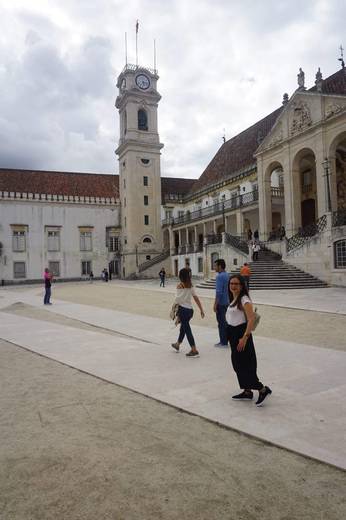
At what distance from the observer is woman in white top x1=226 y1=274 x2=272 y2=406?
494 centimetres

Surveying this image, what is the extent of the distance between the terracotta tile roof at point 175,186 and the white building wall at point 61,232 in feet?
22.9

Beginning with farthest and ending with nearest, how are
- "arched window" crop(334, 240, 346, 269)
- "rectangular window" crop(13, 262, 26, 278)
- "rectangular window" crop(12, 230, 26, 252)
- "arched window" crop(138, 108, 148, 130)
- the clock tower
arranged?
1. "arched window" crop(138, 108, 148, 130)
2. the clock tower
3. "rectangular window" crop(12, 230, 26, 252)
4. "rectangular window" crop(13, 262, 26, 278)
5. "arched window" crop(334, 240, 346, 269)

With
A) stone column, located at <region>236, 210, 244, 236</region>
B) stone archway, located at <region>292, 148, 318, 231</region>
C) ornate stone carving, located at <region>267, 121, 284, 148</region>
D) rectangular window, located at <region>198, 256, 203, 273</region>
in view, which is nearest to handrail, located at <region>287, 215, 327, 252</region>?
stone archway, located at <region>292, 148, 318, 231</region>

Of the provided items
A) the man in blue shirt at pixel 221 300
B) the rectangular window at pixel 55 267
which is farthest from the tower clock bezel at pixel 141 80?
the man in blue shirt at pixel 221 300

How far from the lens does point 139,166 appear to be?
4925cm

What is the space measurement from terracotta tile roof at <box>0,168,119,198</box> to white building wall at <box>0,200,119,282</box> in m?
1.88

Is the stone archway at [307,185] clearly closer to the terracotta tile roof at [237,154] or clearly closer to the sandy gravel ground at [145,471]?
the terracotta tile roof at [237,154]

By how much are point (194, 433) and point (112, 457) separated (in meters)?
0.92

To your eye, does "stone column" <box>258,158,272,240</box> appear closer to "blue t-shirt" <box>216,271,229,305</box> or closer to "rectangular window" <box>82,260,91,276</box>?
"blue t-shirt" <box>216,271,229,305</box>

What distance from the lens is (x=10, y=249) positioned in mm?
47250

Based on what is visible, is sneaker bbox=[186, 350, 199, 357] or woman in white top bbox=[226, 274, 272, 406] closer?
woman in white top bbox=[226, 274, 272, 406]

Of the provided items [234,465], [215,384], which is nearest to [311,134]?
[215,384]

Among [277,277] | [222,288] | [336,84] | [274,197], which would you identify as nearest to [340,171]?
[336,84]

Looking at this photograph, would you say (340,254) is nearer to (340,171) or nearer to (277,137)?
(340,171)
